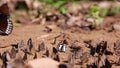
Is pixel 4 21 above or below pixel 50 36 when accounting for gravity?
above

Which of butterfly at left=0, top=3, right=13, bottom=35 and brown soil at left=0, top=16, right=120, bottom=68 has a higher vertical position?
butterfly at left=0, top=3, right=13, bottom=35

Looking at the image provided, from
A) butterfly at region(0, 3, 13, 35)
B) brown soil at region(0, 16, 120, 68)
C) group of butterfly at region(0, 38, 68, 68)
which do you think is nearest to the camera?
group of butterfly at region(0, 38, 68, 68)

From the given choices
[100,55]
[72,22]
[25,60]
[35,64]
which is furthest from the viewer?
[72,22]

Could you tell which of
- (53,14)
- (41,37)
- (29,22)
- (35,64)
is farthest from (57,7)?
(35,64)

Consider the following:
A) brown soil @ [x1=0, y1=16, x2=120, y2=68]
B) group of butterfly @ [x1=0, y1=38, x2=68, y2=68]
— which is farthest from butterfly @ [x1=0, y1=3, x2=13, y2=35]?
group of butterfly @ [x1=0, y1=38, x2=68, y2=68]

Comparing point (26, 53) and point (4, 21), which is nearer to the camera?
point (26, 53)

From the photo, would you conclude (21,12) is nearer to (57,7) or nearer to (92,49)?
(57,7)

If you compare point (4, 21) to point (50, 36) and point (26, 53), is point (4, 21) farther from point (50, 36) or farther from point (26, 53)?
point (26, 53)

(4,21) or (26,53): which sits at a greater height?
(4,21)

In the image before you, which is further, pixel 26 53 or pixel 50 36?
pixel 50 36

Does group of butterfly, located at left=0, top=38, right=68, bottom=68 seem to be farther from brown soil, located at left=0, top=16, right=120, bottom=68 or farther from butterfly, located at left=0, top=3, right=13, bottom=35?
butterfly, located at left=0, top=3, right=13, bottom=35

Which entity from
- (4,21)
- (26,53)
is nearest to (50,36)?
(4,21)
